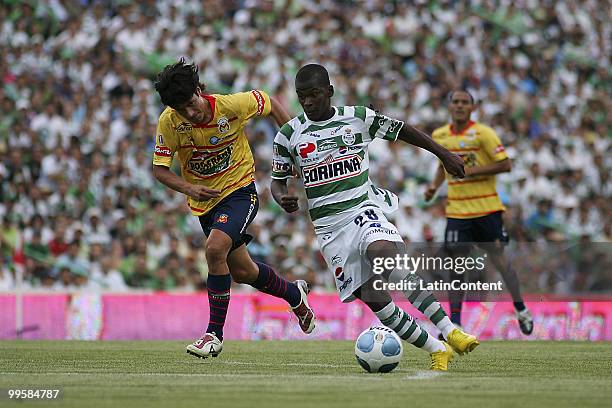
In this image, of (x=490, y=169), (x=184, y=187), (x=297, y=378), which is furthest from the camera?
(x=490, y=169)

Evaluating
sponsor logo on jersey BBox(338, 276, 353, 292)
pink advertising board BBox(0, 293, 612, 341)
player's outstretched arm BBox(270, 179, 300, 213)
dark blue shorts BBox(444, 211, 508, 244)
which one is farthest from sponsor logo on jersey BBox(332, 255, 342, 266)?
pink advertising board BBox(0, 293, 612, 341)

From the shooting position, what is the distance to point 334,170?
8703mm

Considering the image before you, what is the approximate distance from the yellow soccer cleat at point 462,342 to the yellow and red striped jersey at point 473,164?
458 cm

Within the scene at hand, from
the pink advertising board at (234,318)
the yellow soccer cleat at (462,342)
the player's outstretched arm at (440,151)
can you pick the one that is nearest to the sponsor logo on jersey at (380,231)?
the player's outstretched arm at (440,151)

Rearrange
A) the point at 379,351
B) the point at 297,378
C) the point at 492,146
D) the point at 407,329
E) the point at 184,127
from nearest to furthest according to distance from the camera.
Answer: the point at 297,378, the point at 379,351, the point at 407,329, the point at 184,127, the point at 492,146

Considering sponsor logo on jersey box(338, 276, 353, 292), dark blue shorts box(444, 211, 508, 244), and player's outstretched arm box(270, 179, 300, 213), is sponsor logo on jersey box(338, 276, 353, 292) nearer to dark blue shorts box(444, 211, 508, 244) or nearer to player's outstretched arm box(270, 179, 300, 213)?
player's outstretched arm box(270, 179, 300, 213)

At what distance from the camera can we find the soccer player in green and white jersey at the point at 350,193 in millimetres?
8391

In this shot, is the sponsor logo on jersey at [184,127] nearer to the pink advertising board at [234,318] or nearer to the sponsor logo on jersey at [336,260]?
the sponsor logo on jersey at [336,260]

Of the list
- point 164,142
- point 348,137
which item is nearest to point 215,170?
point 164,142

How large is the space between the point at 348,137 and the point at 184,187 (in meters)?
1.45

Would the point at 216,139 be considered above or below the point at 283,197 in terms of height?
above

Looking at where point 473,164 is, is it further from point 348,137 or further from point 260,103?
point 348,137

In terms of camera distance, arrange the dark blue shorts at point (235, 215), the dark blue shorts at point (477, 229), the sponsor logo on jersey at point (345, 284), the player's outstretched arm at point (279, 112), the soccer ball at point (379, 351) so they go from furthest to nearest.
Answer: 1. the dark blue shorts at point (477, 229)
2. the player's outstretched arm at point (279, 112)
3. the dark blue shorts at point (235, 215)
4. the sponsor logo on jersey at point (345, 284)
5. the soccer ball at point (379, 351)

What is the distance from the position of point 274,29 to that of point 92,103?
4.24 meters
